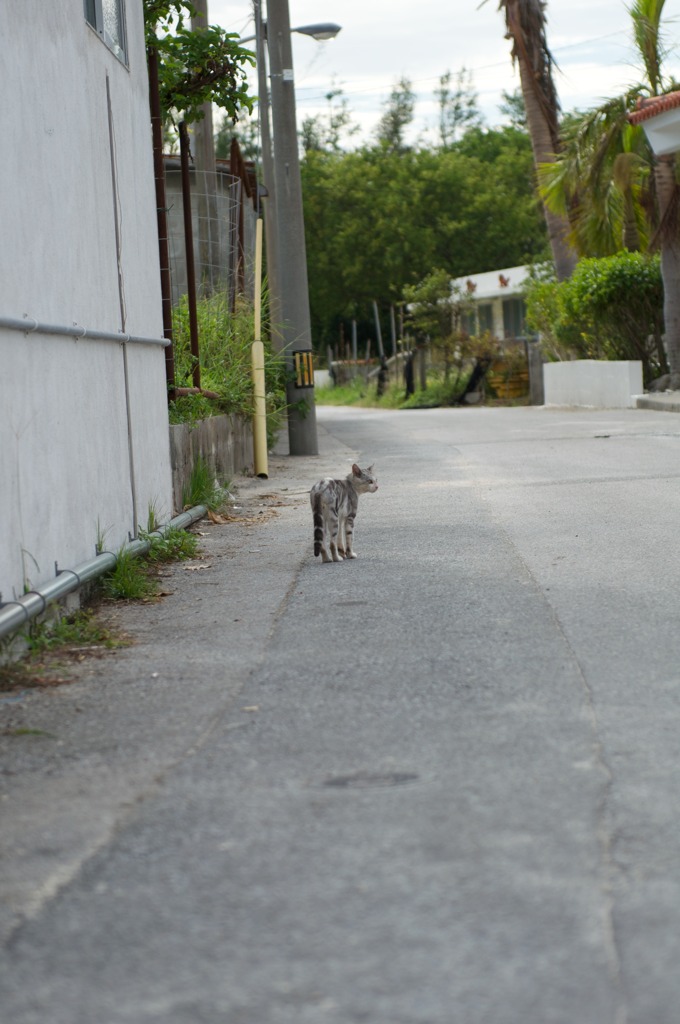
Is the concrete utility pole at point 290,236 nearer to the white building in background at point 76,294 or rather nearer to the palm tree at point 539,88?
the white building in background at point 76,294

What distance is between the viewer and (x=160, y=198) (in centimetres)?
1152

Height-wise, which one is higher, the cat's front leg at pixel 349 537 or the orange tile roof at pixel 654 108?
the orange tile roof at pixel 654 108

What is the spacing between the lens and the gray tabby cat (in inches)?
339

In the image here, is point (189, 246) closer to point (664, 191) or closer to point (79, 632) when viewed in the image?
point (79, 632)

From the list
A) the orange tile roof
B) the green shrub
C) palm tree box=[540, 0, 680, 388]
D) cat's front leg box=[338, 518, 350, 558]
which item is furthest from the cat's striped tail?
palm tree box=[540, 0, 680, 388]

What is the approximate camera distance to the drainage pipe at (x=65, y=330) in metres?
6.21

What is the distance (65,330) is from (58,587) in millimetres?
1415

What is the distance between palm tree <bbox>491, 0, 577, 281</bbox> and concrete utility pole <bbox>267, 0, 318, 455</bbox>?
1228 cm

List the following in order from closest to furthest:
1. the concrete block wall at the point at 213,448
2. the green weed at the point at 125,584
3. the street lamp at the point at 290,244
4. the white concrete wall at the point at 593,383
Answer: the green weed at the point at 125,584
the concrete block wall at the point at 213,448
the street lamp at the point at 290,244
the white concrete wall at the point at 593,383

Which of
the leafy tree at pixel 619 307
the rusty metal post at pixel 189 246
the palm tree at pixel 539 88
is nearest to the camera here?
the rusty metal post at pixel 189 246

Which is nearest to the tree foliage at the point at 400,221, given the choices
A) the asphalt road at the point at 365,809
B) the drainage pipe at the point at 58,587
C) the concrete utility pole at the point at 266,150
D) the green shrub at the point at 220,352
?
the concrete utility pole at the point at 266,150

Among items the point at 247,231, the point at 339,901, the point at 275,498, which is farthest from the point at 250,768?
the point at 247,231

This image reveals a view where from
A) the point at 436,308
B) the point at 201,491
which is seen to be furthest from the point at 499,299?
the point at 201,491

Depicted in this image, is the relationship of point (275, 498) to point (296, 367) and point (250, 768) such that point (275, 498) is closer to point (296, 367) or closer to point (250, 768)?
point (296, 367)
